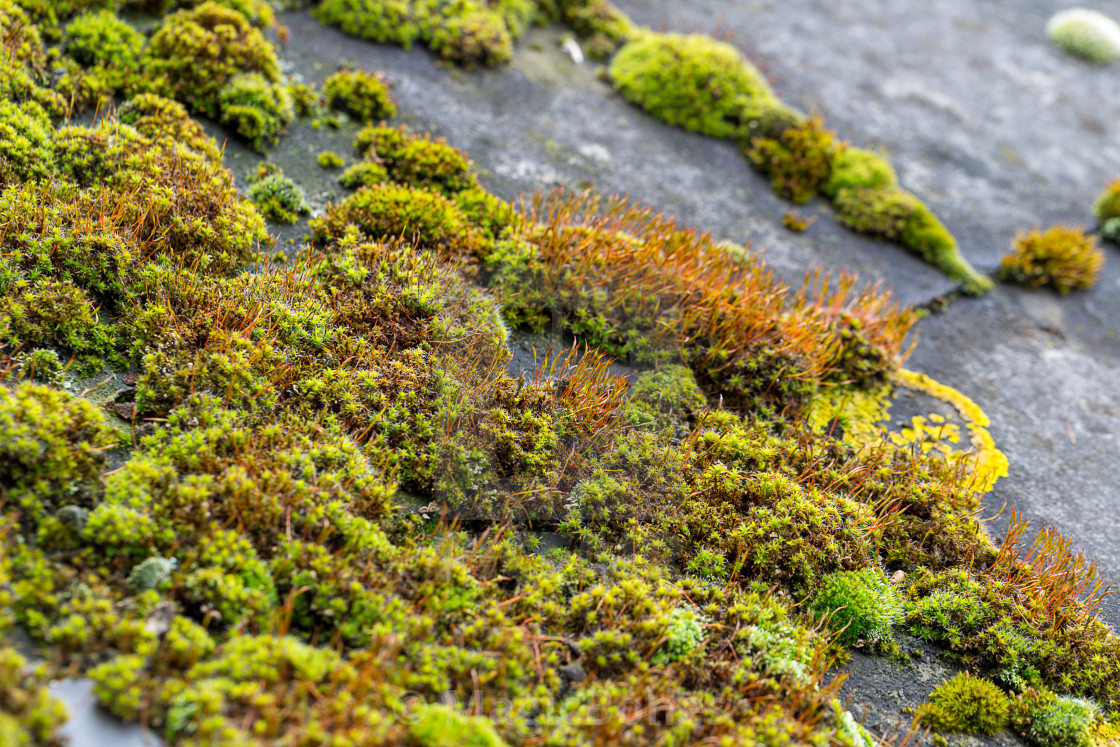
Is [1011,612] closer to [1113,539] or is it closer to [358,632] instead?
[1113,539]

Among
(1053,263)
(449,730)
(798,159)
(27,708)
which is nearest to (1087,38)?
(1053,263)

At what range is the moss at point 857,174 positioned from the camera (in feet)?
26.7

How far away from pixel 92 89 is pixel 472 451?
15.8ft

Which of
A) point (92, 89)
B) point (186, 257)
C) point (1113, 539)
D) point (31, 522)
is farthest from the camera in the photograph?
point (92, 89)

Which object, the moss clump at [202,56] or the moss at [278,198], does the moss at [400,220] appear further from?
the moss clump at [202,56]

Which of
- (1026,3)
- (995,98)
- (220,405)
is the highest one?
(1026,3)

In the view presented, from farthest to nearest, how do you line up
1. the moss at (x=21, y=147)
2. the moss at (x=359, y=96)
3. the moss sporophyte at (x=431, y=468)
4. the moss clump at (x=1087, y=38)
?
the moss clump at (x=1087, y=38) → the moss at (x=359, y=96) → the moss at (x=21, y=147) → the moss sporophyte at (x=431, y=468)

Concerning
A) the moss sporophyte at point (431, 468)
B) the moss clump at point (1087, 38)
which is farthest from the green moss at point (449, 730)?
the moss clump at point (1087, 38)

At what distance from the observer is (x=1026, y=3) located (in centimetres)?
1338

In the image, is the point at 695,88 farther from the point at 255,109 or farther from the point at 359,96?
the point at 255,109

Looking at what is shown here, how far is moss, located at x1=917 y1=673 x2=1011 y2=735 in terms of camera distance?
3.92 meters

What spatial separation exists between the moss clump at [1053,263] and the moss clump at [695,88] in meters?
3.47

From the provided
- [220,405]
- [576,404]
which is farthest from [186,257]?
[576,404]

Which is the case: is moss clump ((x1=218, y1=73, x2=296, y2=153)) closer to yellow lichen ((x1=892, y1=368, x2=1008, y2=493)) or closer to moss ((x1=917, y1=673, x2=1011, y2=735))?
yellow lichen ((x1=892, y1=368, x2=1008, y2=493))
